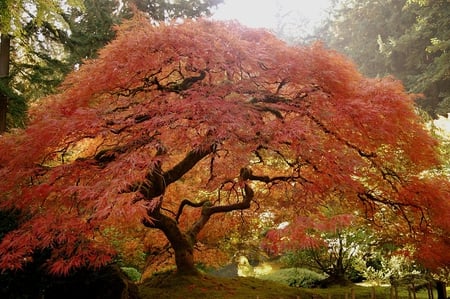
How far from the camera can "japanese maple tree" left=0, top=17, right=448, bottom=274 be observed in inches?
148

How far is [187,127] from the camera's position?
392cm

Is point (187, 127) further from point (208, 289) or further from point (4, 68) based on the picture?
point (4, 68)

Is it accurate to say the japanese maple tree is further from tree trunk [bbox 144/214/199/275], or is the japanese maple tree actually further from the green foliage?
the green foliage

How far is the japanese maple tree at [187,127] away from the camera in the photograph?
376cm

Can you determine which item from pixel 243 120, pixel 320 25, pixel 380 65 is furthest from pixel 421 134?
pixel 320 25

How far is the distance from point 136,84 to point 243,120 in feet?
4.99

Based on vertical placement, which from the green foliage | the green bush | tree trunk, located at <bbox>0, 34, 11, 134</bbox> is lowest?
the green bush

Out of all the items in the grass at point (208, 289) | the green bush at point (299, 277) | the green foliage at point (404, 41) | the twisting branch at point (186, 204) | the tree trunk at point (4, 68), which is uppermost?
the green foliage at point (404, 41)

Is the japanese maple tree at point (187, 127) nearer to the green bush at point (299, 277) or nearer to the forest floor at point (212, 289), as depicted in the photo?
the forest floor at point (212, 289)

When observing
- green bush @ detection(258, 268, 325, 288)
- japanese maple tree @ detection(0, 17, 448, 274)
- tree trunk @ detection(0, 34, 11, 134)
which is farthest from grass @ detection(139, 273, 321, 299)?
tree trunk @ detection(0, 34, 11, 134)

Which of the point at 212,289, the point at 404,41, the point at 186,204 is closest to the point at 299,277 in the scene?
the point at 186,204

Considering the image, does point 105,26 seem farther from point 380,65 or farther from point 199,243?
point 380,65

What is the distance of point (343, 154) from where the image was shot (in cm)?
429

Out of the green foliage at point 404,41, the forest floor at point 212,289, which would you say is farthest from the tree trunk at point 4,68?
the green foliage at point 404,41
